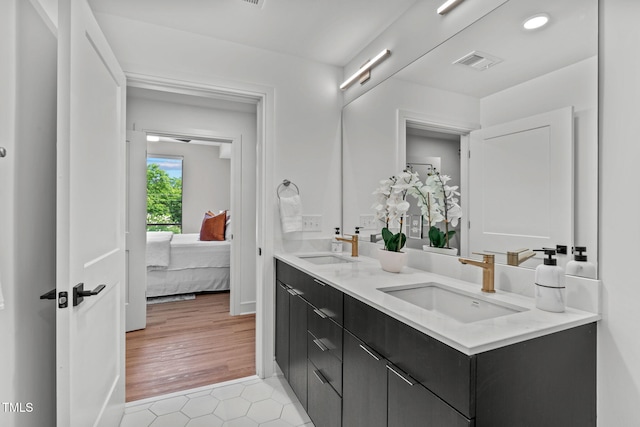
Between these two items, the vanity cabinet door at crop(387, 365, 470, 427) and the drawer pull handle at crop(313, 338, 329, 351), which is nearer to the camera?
the vanity cabinet door at crop(387, 365, 470, 427)

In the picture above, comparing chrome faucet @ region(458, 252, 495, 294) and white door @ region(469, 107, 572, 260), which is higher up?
white door @ region(469, 107, 572, 260)

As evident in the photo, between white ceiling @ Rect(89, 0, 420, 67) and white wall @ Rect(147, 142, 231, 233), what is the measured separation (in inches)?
192

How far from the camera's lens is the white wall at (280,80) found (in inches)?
77.0

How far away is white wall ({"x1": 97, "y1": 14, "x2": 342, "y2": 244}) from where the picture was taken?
77.0 inches

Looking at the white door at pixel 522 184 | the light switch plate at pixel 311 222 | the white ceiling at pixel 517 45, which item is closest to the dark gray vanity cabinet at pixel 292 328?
the light switch plate at pixel 311 222

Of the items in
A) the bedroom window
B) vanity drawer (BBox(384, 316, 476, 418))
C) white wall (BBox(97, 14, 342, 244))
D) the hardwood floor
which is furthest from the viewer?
the bedroom window

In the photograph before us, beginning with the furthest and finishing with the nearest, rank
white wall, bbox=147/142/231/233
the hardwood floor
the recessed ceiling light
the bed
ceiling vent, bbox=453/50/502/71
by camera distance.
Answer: white wall, bbox=147/142/231/233
the bed
the hardwood floor
ceiling vent, bbox=453/50/502/71
the recessed ceiling light

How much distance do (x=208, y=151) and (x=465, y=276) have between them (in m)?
6.33

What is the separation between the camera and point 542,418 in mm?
902

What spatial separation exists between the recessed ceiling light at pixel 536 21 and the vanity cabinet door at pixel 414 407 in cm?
137

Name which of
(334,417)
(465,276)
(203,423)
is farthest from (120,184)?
(465,276)

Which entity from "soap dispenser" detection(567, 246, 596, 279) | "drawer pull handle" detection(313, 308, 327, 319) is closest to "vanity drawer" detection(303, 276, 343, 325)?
"drawer pull handle" detection(313, 308, 327, 319)

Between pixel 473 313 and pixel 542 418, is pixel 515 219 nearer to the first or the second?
pixel 473 313

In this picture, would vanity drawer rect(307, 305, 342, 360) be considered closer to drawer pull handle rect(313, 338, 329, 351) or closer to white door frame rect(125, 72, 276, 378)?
drawer pull handle rect(313, 338, 329, 351)
